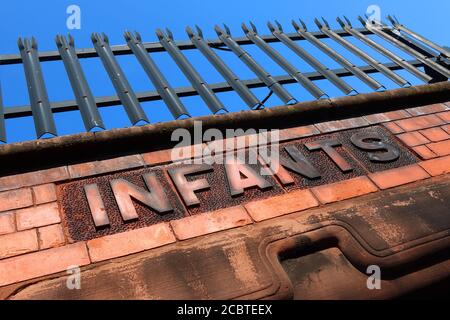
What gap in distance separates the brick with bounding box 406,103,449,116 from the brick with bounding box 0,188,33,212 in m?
2.09

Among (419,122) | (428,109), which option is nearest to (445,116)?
(428,109)

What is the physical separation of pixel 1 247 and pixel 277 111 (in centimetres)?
143

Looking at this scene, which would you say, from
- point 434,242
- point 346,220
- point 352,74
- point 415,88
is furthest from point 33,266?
point 352,74

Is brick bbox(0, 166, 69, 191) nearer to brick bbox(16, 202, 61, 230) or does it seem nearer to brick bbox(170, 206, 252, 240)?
brick bbox(16, 202, 61, 230)

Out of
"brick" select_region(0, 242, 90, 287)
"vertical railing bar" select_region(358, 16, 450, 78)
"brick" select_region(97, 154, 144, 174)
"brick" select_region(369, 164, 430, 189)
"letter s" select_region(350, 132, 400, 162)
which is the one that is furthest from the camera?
"vertical railing bar" select_region(358, 16, 450, 78)

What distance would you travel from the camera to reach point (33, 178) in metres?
1.83

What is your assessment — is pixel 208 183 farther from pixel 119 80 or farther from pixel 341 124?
pixel 119 80

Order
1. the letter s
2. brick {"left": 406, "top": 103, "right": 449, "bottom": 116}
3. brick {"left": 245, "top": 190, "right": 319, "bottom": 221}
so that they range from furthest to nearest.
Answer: brick {"left": 406, "top": 103, "right": 449, "bottom": 116}, the letter s, brick {"left": 245, "top": 190, "right": 319, "bottom": 221}

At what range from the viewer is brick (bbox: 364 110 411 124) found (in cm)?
253

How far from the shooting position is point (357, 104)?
255cm

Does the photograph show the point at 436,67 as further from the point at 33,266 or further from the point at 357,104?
the point at 33,266

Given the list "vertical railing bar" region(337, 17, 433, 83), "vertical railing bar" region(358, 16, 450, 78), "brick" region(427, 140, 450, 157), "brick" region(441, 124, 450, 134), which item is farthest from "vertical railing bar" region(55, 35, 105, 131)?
"vertical railing bar" region(358, 16, 450, 78)

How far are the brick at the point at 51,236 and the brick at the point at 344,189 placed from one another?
3.51ft

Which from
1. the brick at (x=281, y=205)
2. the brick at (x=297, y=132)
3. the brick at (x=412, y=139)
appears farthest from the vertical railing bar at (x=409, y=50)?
the brick at (x=281, y=205)
